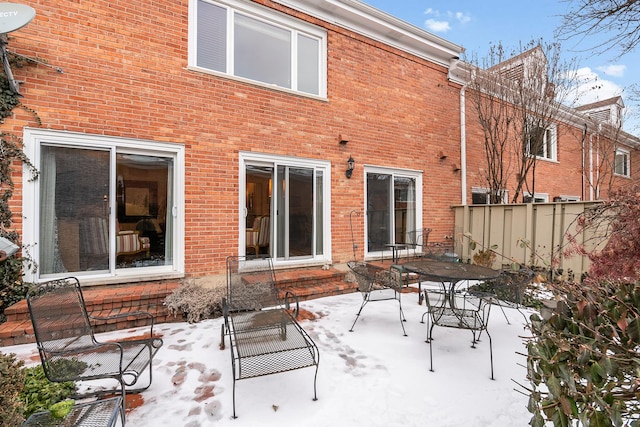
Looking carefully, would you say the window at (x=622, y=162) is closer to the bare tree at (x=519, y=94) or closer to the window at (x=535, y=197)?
the window at (x=535, y=197)

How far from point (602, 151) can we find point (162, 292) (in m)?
17.1

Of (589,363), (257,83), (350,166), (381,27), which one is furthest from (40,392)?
(381,27)

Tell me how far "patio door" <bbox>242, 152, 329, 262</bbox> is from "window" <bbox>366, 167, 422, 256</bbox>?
4.33 feet

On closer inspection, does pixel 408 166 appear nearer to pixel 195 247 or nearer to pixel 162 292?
pixel 195 247

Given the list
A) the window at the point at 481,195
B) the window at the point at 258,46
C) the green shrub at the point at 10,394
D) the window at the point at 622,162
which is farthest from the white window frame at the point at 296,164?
the window at the point at 622,162

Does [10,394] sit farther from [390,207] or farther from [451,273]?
[390,207]

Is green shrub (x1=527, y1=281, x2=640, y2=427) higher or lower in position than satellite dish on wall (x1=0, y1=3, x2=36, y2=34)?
lower

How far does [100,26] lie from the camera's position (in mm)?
4562

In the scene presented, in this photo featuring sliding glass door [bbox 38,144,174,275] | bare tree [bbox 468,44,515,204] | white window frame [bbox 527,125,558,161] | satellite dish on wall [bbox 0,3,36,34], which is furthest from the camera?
white window frame [bbox 527,125,558,161]

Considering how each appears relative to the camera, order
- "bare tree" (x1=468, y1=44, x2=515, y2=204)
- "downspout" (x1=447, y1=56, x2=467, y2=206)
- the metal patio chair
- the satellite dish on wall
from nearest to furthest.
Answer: the satellite dish on wall < the metal patio chair < "bare tree" (x1=468, y1=44, x2=515, y2=204) < "downspout" (x1=447, y1=56, x2=467, y2=206)

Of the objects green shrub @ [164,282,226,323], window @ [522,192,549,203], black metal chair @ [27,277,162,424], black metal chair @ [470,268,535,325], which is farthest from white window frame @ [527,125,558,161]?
black metal chair @ [27,277,162,424]

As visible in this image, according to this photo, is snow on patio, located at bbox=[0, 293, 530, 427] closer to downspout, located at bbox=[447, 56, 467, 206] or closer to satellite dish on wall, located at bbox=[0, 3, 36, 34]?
satellite dish on wall, located at bbox=[0, 3, 36, 34]

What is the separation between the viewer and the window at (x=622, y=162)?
14.7 metres

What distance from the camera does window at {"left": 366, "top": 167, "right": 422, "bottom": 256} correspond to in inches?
281
